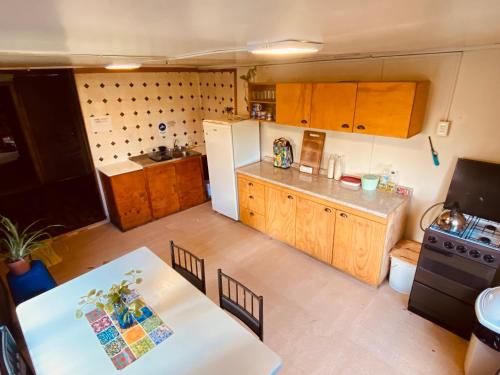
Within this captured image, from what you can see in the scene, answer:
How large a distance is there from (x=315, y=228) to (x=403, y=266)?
2.91 ft

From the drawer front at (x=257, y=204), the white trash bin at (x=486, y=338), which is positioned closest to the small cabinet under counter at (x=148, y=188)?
the drawer front at (x=257, y=204)

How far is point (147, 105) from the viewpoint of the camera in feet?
13.9

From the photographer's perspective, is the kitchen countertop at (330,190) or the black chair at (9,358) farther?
the kitchen countertop at (330,190)

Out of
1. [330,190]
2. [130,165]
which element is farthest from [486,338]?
[130,165]

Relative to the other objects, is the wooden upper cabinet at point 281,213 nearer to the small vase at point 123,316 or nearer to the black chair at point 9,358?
the small vase at point 123,316

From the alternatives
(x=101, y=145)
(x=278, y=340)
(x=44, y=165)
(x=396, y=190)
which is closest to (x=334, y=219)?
(x=396, y=190)

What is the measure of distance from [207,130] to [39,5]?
332cm

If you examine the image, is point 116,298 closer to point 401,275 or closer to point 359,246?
point 359,246

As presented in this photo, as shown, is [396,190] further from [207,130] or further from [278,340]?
[207,130]

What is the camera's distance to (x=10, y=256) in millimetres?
2475

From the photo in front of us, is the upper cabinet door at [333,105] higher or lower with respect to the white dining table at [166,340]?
higher

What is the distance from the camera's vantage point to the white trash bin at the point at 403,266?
8.54ft

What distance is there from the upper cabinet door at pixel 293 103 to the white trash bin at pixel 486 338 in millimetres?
2078

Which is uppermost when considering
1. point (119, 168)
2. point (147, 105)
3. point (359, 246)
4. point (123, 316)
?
point (147, 105)
